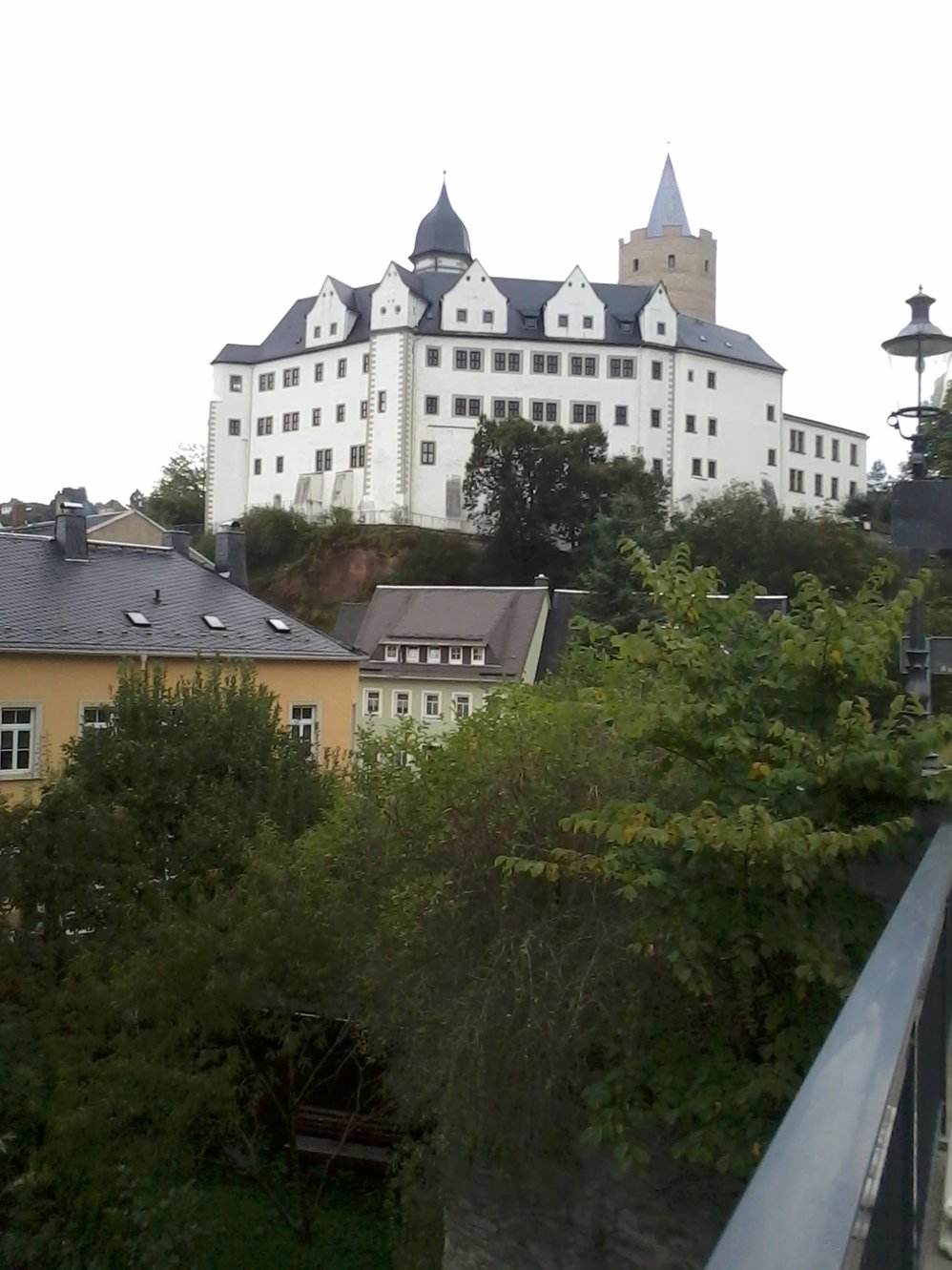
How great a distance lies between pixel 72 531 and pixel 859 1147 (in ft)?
101

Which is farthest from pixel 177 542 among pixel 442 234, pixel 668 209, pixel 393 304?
pixel 668 209

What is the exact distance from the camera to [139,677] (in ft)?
71.8

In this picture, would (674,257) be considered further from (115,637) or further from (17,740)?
(17,740)

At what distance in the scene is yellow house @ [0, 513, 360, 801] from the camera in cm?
2658

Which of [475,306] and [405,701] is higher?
[475,306]

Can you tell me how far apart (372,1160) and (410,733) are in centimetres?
624

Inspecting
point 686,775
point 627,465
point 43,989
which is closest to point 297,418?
point 627,465

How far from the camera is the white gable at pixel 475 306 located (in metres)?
81.6

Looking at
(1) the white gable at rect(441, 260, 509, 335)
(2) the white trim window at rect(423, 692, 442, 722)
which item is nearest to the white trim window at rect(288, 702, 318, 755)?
(2) the white trim window at rect(423, 692, 442, 722)

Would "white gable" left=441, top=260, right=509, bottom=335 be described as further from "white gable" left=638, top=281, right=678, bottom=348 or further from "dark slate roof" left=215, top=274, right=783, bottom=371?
"white gable" left=638, top=281, right=678, bottom=348

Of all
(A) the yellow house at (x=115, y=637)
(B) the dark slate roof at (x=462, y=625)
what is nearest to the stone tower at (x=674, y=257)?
(B) the dark slate roof at (x=462, y=625)

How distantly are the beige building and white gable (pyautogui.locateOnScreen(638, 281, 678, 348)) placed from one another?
3746 cm

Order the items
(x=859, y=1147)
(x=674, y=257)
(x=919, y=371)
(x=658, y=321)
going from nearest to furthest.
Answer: (x=859, y=1147) → (x=919, y=371) → (x=658, y=321) → (x=674, y=257)

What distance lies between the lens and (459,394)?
8081 cm
